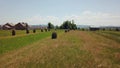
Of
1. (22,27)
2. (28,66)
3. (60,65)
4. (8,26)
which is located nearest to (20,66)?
(28,66)

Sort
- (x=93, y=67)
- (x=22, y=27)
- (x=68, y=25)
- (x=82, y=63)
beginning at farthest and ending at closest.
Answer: (x=68, y=25) < (x=22, y=27) < (x=82, y=63) < (x=93, y=67)

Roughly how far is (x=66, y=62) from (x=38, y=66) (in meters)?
2.03

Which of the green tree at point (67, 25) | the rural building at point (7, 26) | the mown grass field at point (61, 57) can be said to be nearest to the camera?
the mown grass field at point (61, 57)

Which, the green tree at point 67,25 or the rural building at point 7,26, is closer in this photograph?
the rural building at point 7,26

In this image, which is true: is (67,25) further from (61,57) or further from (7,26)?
(61,57)

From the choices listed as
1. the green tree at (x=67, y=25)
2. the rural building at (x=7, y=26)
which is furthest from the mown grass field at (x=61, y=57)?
the green tree at (x=67, y=25)

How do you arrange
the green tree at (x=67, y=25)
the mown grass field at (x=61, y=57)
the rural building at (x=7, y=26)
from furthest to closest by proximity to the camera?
the green tree at (x=67, y=25), the rural building at (x=7, y=26), the mown grass field at (x=61, y=57)

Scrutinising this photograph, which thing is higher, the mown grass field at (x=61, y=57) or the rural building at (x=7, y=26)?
the rural building at (x=7, y=26)

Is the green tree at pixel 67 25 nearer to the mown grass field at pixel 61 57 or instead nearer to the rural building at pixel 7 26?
the rural building at pixel 7 26

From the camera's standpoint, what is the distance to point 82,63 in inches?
501

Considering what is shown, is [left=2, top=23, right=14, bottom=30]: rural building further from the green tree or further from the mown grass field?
the mown grass field

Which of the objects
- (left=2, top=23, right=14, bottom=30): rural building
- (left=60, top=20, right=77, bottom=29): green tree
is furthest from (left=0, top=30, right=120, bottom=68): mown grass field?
(left=60, top=20, right=77, bottom=29): green tree

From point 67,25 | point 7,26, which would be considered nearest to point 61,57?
point 7,26

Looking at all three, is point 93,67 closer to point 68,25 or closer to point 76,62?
point 76,62
